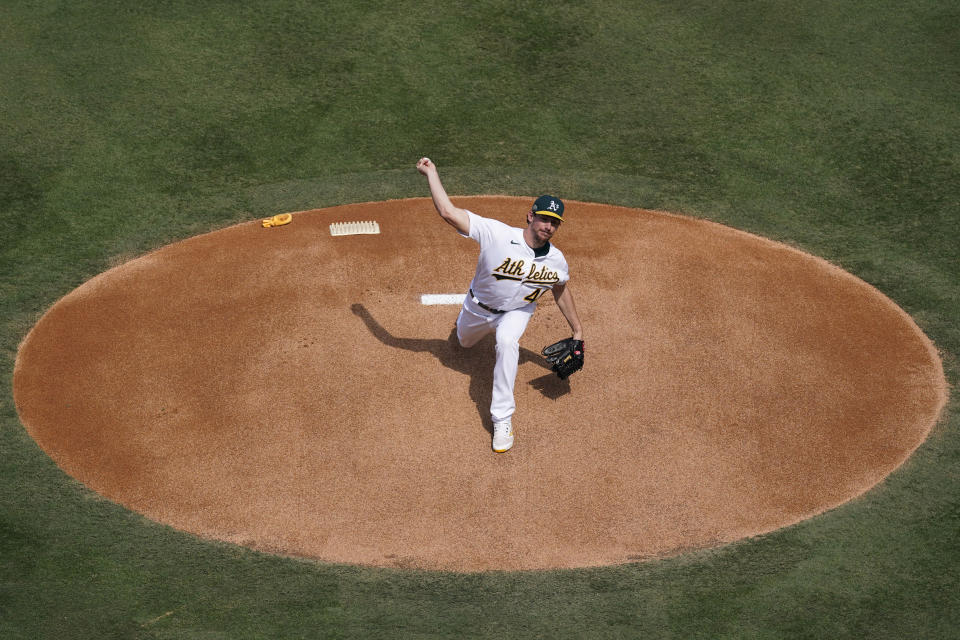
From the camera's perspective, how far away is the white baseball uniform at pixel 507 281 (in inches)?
314

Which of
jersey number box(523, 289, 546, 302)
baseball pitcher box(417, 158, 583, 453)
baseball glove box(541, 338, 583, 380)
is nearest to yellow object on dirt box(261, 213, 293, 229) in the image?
baseball pitcher box(417, 158, 583, 453)

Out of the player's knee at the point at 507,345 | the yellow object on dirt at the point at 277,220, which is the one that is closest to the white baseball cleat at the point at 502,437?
the player's knee at the point at 507,345

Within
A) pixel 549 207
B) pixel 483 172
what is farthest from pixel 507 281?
pixel 483 172

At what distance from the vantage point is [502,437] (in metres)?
8.12

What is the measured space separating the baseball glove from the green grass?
1816mm

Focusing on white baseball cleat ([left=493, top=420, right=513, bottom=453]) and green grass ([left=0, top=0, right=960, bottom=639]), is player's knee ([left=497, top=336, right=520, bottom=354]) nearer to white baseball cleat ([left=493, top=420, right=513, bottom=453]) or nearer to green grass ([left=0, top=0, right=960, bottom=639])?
white baseball cleat ([left=493, top=420, right=513, bottom=453])

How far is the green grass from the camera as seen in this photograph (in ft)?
22.6

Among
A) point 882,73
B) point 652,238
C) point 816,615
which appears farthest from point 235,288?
point 882,73

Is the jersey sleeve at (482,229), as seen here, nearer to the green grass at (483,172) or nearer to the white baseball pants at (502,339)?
the white baseball pants at (502,339)

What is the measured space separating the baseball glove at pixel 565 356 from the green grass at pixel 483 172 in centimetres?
182

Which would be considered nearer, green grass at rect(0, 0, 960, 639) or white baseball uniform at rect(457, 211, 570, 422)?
green grass at rect(0, 0, 960, 639)

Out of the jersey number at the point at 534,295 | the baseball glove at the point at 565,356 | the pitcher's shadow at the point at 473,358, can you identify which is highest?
the jersey number at the point at 534,295

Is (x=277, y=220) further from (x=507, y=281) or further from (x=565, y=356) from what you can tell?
(x=565, y=356)

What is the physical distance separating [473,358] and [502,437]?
1177mm
